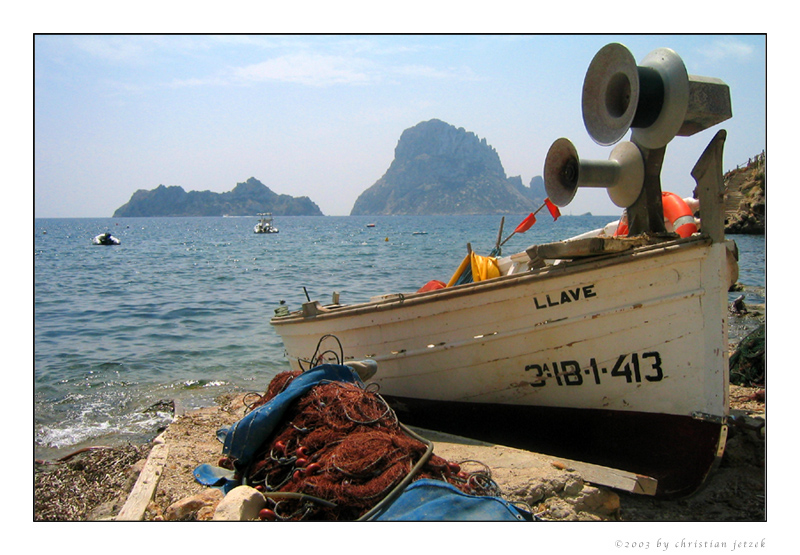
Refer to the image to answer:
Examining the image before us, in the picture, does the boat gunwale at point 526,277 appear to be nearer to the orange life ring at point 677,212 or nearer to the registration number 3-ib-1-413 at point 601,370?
the registration number 3-ib-1-413 at point 601,370

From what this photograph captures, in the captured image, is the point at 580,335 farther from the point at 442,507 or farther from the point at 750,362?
the point at 750,362

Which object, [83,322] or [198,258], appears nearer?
[83,322]

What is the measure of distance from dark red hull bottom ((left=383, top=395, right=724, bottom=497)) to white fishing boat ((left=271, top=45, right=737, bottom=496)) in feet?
0.04

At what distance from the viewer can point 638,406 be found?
17.6ft

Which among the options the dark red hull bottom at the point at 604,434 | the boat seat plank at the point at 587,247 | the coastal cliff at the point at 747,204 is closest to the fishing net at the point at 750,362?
the dark red hull bottom at the point at 604,434

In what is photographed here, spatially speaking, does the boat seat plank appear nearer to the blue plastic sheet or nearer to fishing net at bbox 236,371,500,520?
fishing net at bbox 236,371,500,520

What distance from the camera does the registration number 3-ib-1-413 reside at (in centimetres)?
526

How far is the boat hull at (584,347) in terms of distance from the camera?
5055 mm

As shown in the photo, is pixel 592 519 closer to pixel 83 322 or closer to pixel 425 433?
pixel 425 433

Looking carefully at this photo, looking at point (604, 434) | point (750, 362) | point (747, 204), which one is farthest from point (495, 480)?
point (747, 204)

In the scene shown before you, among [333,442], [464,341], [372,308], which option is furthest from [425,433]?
[333,442]

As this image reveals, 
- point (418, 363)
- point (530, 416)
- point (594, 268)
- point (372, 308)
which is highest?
point (594, 268)

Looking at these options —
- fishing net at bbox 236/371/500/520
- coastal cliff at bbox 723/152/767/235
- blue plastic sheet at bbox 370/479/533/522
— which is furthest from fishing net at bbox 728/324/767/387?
coastal cliff at bbox 723/152/767/235

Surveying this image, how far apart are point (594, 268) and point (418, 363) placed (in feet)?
7.15
